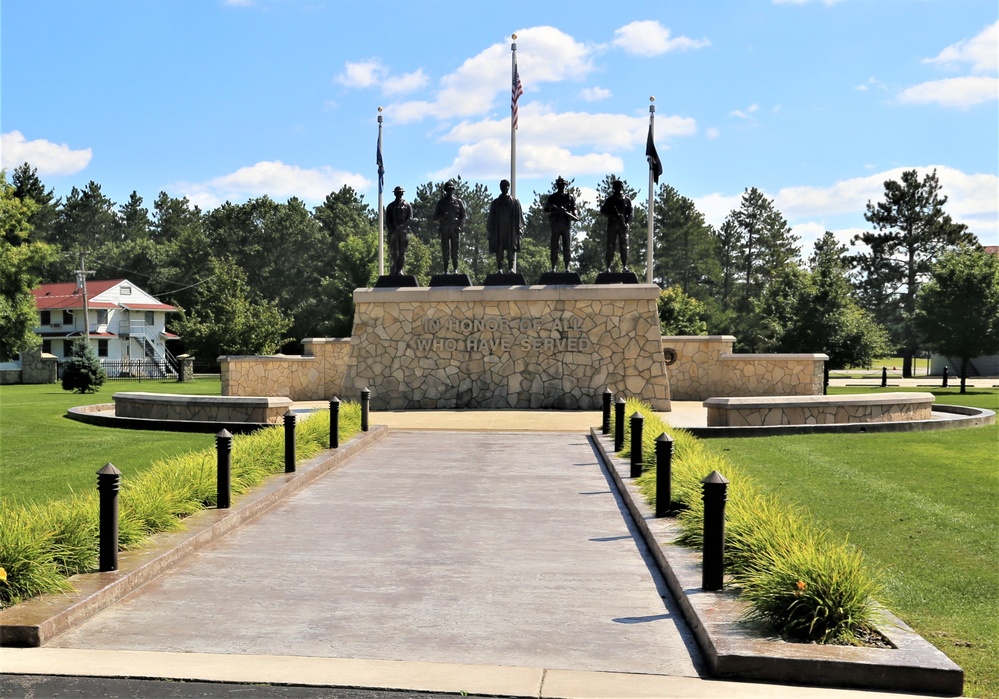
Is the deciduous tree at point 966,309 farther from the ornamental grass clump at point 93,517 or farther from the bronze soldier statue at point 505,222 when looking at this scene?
the ornamental grass clump at point 93,517

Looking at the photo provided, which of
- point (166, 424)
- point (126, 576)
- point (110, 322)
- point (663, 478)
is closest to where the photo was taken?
point (126, 576)

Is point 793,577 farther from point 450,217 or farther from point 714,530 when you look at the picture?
point 450,217

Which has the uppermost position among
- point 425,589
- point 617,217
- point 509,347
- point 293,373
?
point 617,217

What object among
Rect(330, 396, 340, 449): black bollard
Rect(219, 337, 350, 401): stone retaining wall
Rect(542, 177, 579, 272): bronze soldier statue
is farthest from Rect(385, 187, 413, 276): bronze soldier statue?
Rect(330, 396, 340, 449): black bollard

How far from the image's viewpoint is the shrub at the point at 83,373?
121 ft

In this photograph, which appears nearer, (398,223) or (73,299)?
(398,223)

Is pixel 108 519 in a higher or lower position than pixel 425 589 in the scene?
higher

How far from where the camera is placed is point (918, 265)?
2901 inches

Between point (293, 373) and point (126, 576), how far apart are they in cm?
2250

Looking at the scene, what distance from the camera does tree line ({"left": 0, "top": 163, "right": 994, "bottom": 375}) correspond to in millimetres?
51250

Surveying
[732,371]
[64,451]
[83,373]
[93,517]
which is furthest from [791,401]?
[83,373]

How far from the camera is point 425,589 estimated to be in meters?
7.32

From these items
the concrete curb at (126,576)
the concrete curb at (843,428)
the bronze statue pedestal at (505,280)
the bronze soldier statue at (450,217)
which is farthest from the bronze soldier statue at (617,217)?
the concrete curb at (126,576)

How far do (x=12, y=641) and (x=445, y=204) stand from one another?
1939 centimetres
